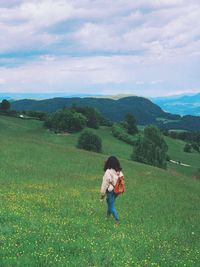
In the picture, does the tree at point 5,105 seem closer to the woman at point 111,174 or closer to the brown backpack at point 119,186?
the woman at point 111,174

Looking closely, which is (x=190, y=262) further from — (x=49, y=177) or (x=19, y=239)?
(x=49, y=177)

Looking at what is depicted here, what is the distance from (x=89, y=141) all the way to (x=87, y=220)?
8698 centimetres

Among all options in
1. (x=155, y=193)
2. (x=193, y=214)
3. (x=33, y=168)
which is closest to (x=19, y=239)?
(x=193, y=214)

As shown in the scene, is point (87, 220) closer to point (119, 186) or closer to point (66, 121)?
point (119, 186)

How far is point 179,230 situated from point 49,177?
21.9m

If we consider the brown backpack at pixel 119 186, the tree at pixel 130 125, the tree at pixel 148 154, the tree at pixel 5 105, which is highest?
the tree at pixel 5 105

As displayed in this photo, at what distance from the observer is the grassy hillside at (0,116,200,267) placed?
1452 cm

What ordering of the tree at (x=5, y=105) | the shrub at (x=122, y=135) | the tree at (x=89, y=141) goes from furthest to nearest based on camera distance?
1. the tree at (x=5, y=105)
2. the shrub at (x=122, y=135)
3. the tree at (x=89, y=141)

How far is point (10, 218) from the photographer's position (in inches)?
746

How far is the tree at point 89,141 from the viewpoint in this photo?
107 metres

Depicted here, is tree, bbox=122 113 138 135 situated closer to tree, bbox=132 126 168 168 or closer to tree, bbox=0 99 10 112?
tree, bbox=0 99 10 112

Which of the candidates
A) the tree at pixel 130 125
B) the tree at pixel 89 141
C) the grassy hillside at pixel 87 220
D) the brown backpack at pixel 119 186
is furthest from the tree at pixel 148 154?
the brown backpack at pixel 119 186

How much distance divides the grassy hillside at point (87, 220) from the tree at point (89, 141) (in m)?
55.4

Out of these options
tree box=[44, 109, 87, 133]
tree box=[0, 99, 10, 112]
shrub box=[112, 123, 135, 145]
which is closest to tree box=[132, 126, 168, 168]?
shrub box=[112, 123, 135, 145]
